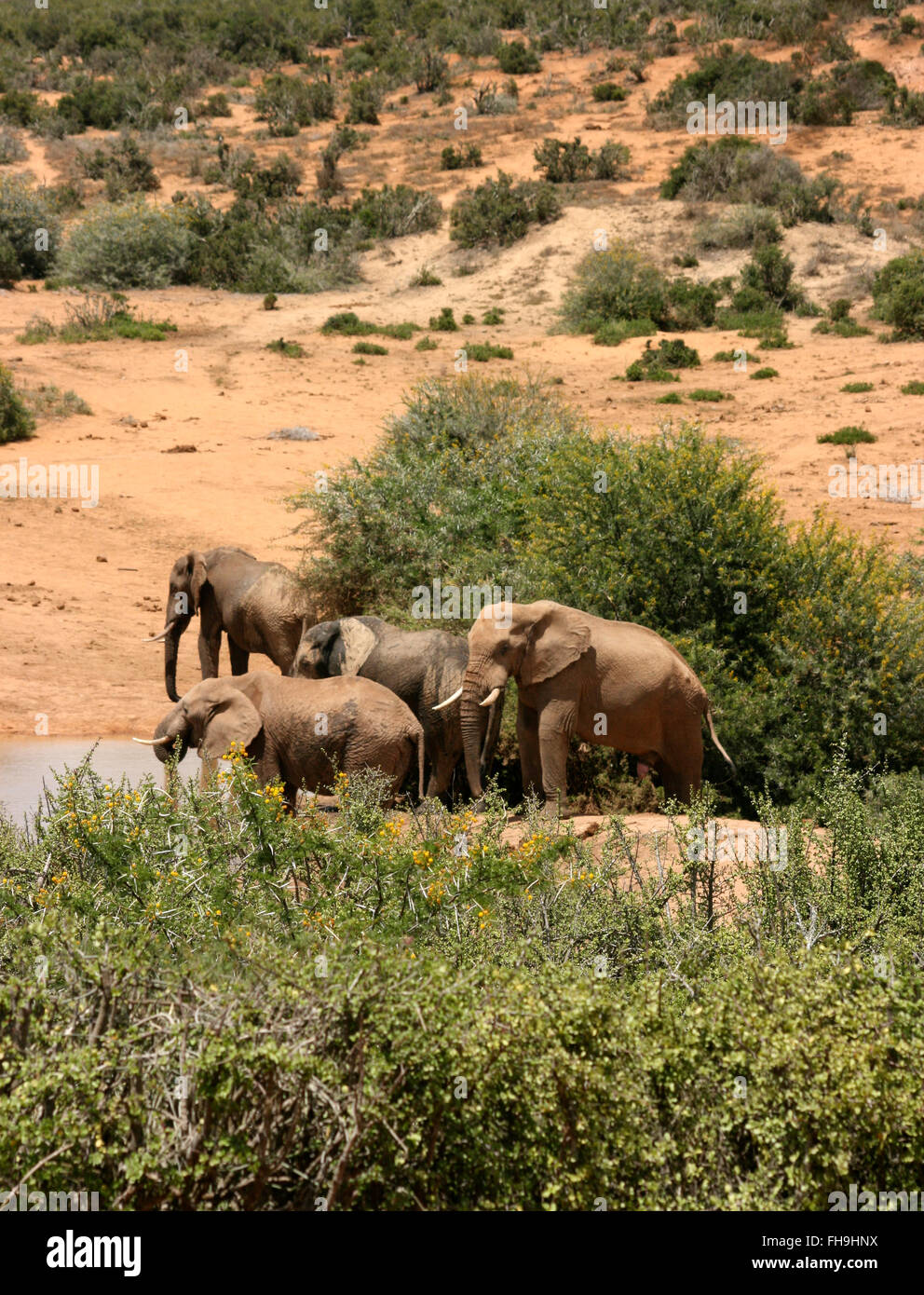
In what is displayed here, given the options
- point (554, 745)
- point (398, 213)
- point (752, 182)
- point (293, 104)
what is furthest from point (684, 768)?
point (293, 104)

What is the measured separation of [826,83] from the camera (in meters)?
38.8

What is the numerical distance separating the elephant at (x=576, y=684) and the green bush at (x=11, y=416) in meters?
13.0

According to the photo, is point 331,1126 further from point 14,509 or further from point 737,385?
point 737,385

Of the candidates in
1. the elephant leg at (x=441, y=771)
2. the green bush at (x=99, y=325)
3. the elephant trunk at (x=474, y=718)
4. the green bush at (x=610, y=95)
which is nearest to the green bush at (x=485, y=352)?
the green bush at (x=99, y=325)

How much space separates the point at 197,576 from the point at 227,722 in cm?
369

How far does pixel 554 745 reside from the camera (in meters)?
8.63

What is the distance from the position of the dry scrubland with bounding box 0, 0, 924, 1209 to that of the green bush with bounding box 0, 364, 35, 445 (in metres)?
0.19

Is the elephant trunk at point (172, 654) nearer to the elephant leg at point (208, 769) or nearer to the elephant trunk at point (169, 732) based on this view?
the elephant trunk at point (169, 732)

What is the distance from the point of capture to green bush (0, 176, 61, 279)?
30.2 m

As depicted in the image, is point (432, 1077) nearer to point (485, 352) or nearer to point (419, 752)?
point (419, 752)

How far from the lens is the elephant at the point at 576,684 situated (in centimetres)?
853

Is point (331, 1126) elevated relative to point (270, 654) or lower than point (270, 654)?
elevated

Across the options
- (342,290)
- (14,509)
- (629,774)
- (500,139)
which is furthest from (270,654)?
(500,139)

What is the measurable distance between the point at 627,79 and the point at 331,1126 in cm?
4425
